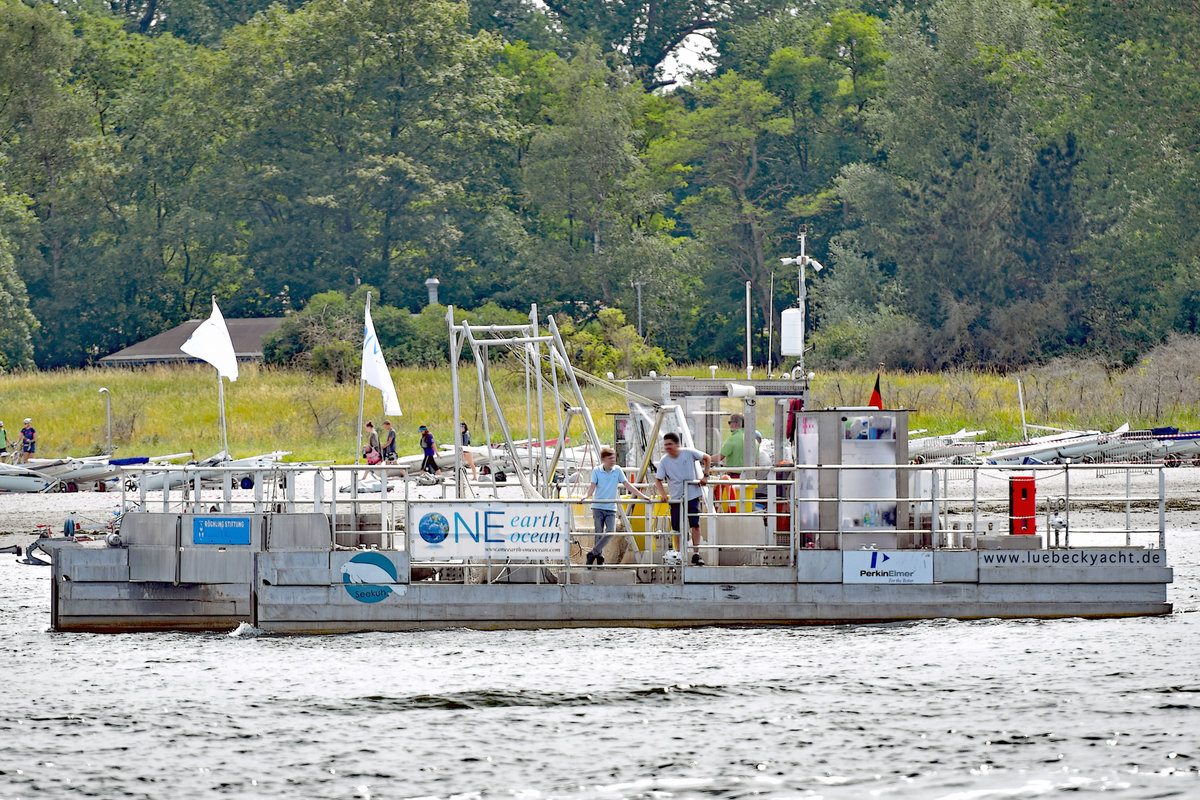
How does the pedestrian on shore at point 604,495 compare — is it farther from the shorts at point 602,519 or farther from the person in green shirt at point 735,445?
the person in green shirt at point 735,445

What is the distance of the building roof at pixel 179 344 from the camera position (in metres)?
72.6

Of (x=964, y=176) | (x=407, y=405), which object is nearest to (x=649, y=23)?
(x=964, y=176)

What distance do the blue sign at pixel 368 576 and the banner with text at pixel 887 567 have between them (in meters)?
5.20

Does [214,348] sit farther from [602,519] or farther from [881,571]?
[881,571]

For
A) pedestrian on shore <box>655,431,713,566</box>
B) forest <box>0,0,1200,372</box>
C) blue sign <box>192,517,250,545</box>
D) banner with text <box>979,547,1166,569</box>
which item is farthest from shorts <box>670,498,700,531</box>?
forest <box>0,0,1200,372</box>

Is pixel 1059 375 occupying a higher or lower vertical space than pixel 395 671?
higher

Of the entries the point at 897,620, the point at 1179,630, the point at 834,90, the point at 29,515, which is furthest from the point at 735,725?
the point at 834,90

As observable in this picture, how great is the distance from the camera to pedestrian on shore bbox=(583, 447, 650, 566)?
18.6m

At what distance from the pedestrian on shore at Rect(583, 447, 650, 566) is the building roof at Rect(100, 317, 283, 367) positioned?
178 ft

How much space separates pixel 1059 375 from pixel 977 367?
10186 mm

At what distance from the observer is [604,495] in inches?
733

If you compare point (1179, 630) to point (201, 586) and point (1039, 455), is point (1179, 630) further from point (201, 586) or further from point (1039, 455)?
point (1039, 455)

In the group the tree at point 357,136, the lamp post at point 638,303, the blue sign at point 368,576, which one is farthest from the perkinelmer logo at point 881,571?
the tree at point 357,136

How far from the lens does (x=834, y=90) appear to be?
83.4m
